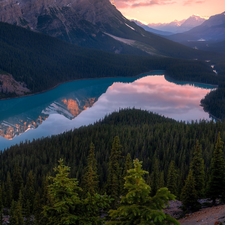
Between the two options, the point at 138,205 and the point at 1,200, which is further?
the point at 1,200

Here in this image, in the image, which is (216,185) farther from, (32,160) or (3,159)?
(3,159)

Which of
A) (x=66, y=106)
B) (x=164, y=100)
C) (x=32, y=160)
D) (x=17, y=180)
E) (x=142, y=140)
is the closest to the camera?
(x=17, y=180)

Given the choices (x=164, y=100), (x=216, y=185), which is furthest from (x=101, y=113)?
(x=216, y=185)

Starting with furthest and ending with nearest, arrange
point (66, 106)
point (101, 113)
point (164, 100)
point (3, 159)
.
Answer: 1. point (164, 100)
2. point (66, 106)
3. point (101, 113)
4. point (3, 159)

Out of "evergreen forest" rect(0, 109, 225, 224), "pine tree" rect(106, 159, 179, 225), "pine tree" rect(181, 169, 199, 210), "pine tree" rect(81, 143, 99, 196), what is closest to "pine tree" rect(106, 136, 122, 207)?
"evergreen forest" rect(0, 109, 225, 224)

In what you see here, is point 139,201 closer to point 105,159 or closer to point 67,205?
point 67,205

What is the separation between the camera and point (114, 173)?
1756 inches

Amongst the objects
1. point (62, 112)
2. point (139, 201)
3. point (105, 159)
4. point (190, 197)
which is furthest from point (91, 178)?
point (62, 112)

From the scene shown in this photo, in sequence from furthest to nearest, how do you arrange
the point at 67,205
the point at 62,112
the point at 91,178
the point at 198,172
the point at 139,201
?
the point at 62,112 < the point at 198,172 < the point at 91,178 < the point at 67,205 < the point at 139,201

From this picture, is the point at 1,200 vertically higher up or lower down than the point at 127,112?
lower down

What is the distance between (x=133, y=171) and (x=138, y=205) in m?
2.21

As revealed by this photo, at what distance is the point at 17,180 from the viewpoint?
59.3m

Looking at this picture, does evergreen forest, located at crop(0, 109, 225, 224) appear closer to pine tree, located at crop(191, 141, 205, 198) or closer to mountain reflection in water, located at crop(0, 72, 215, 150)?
pine tree, located at crop(191, 141, 205, 198)

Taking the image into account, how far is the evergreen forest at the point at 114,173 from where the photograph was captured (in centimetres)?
1747
